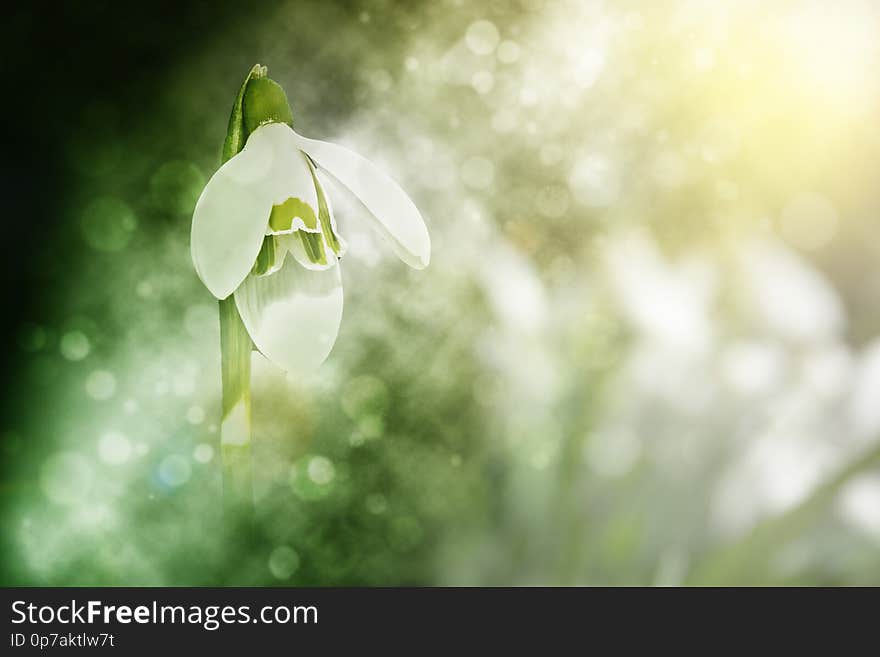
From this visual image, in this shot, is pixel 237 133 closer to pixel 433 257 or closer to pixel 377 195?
pixel 377 195

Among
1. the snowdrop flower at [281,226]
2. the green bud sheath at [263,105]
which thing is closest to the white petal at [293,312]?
the snowdrop flower at [281,226]

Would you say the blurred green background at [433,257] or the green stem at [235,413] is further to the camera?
the blurred green background at [433,257]

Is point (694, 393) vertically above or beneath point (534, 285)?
beneath

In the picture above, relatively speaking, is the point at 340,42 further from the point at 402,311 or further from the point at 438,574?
the point at 438,574

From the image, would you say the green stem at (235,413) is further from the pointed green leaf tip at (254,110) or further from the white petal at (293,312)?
the pointed green leaf tip at (254,110)

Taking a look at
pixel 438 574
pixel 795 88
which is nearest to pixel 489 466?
pixel 438 574

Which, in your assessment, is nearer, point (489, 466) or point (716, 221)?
point (489, 466)

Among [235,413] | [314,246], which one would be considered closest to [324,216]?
[314,246]

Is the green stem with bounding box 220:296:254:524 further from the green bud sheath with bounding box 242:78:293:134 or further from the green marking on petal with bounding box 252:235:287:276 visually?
the green bud sheath with bounding box 242:78:293:134
